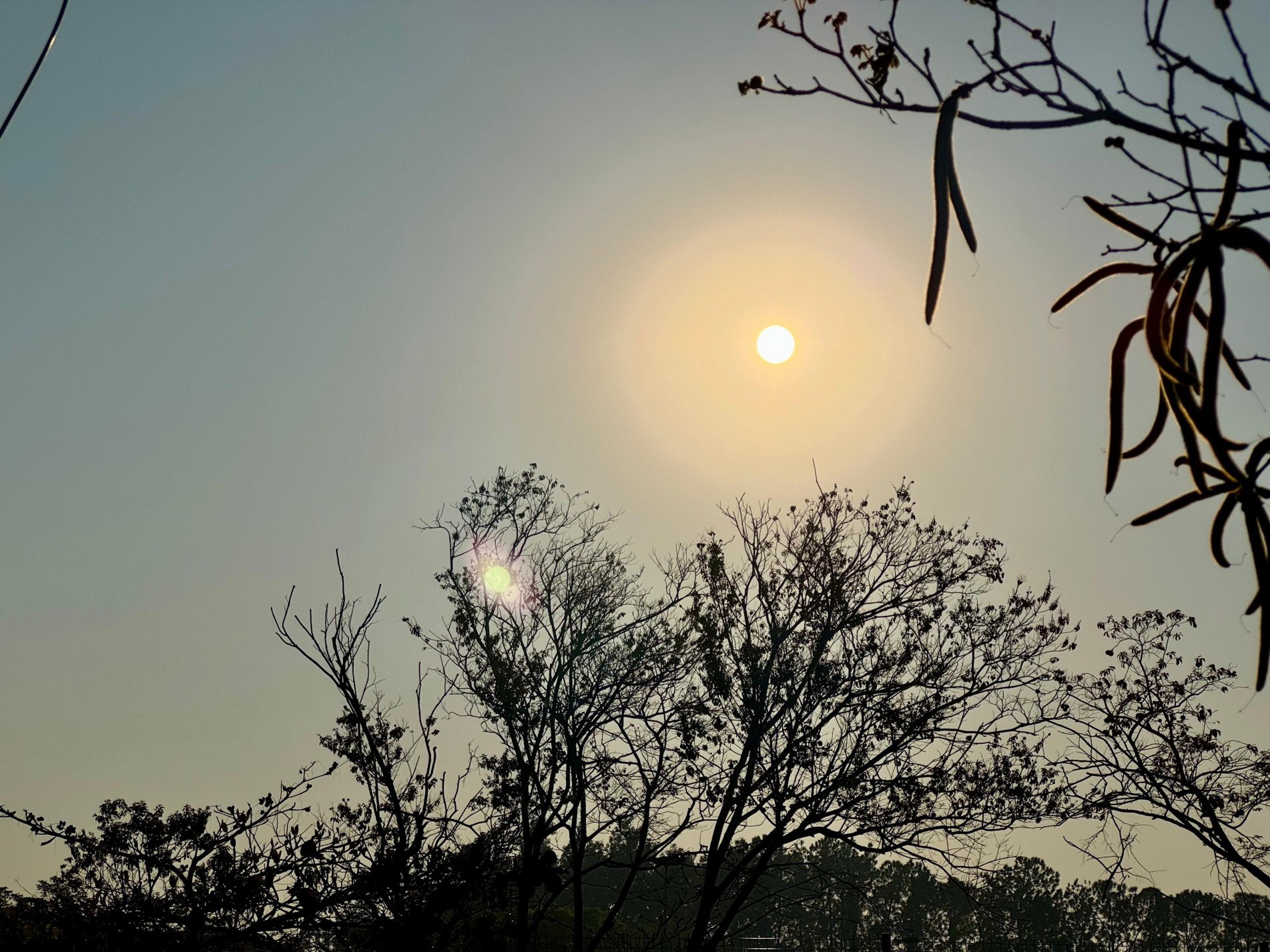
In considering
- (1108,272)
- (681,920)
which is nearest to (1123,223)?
(1108,272)

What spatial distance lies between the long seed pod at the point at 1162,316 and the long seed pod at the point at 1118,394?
11cm

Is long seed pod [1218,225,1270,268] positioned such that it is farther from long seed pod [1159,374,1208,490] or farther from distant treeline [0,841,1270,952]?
distant treeline [0,841,1270,952]

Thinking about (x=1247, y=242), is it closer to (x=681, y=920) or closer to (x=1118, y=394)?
(x=1118, y=394)

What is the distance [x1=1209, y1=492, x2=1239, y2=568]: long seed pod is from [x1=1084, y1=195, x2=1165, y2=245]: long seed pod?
0.39 meters

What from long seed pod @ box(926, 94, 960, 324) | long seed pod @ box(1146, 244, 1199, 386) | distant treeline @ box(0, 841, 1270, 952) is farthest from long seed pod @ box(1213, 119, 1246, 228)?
distant treeline @ box(0, 841, 1270, 952)

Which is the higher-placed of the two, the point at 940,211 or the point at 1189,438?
the point at 940,211

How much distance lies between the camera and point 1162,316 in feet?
3.75

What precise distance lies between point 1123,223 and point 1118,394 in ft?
1.00

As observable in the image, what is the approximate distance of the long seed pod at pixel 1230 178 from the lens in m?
1.15

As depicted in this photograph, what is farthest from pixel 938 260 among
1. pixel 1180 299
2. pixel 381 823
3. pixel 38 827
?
pixel 381 823

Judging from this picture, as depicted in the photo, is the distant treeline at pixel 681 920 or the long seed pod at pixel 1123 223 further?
the distant treeline at pixel 681 920

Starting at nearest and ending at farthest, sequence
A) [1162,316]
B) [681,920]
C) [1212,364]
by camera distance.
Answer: [1212,364], [1162,316], [681,920]

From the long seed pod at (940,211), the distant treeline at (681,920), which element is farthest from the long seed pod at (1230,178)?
the distant treeline at (681,920)

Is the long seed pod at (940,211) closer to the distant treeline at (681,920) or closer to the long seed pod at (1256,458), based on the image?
the long seed pod at (1256,458)
